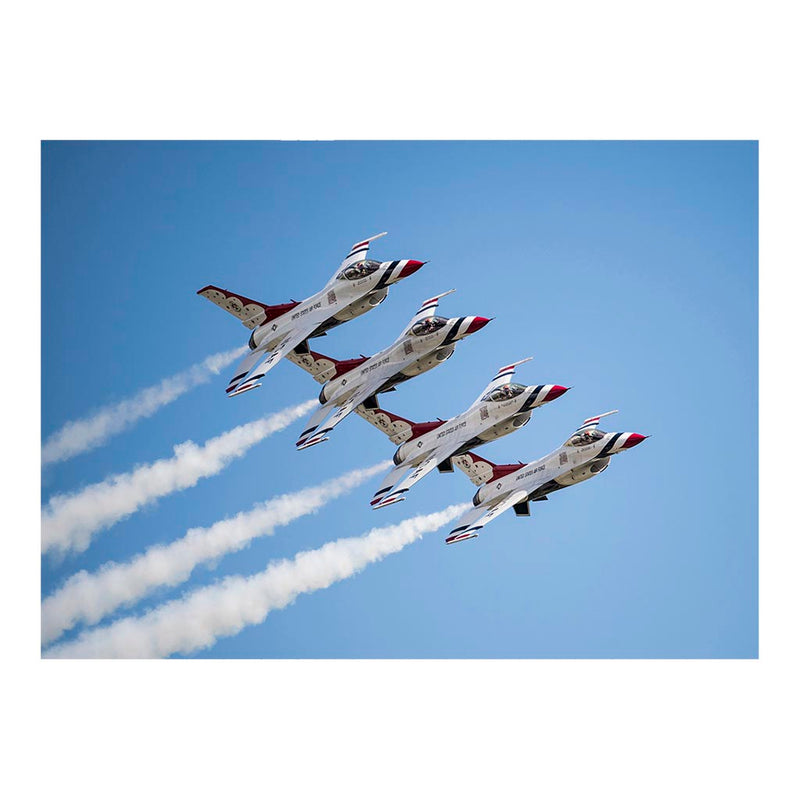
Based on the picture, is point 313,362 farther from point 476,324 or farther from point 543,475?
point 543,475

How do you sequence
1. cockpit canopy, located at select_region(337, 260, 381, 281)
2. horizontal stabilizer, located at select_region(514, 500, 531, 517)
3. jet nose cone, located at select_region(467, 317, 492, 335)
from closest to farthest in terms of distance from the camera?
jet nose cone, located at select_region(467, 317, 492, 335) → cockpit canopy, located at select_region(337, 260, 381, 281) → horizontal stabilizer, located at select_region(514, 500, 531, 517)

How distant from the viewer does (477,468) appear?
47.4m

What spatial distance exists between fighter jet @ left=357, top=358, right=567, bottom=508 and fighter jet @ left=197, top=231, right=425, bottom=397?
3.26 m

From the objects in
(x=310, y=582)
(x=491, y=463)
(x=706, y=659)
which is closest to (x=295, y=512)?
(x=310, y=582)

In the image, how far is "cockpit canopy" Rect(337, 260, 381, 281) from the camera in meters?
44.8

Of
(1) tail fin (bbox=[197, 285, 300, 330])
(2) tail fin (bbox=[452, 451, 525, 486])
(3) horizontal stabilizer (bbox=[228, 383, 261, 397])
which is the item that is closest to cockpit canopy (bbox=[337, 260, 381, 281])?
(1) tail fin (bbox=[197, 285, 300, 330])

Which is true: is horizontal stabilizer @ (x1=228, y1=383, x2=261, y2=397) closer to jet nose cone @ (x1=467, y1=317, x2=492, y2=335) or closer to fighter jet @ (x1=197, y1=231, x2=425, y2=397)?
fighter jet @ (x1=197, y1=231, x2=425, y2=397)

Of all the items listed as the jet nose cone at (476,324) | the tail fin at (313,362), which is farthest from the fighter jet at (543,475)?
the tail fin at (313,362)

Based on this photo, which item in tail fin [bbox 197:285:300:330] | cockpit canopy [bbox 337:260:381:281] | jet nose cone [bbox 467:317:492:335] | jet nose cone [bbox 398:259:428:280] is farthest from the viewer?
tail fin [bbox 197:285:300:330]

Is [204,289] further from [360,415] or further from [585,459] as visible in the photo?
[585,459]

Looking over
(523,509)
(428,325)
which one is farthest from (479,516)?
(428,325)

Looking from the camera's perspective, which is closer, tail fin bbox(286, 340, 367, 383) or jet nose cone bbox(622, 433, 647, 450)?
jet nose cone bbox(622, 433, 647, 450)

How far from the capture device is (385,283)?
44625 millimetres

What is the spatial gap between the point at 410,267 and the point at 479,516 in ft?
19.6
